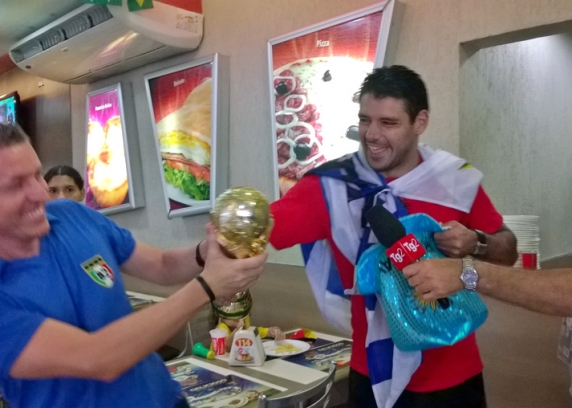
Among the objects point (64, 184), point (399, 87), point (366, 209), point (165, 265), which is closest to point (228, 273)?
point (165, 265)

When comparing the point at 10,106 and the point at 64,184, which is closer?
the point at 64,184

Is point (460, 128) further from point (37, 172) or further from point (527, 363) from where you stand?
point (37, 172)

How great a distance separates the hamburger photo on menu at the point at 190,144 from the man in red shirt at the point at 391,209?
2118 millimetres

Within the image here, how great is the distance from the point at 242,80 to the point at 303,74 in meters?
0.63

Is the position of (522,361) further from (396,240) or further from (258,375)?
(396,240)

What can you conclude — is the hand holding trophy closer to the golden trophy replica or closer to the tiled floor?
the golden trophy replica

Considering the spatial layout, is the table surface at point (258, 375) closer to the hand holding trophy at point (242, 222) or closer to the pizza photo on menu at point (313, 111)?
the hand holding trophy at point (242, 222)

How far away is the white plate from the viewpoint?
2.12 metres

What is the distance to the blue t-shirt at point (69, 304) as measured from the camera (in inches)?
A: 35.8

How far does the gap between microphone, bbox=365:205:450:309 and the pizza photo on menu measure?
1.53 meters

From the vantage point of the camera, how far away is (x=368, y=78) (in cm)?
154

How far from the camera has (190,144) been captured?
3648 mm

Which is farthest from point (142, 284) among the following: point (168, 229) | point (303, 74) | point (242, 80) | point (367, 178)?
point (367, 178)

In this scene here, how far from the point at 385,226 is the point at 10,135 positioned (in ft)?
2.69
